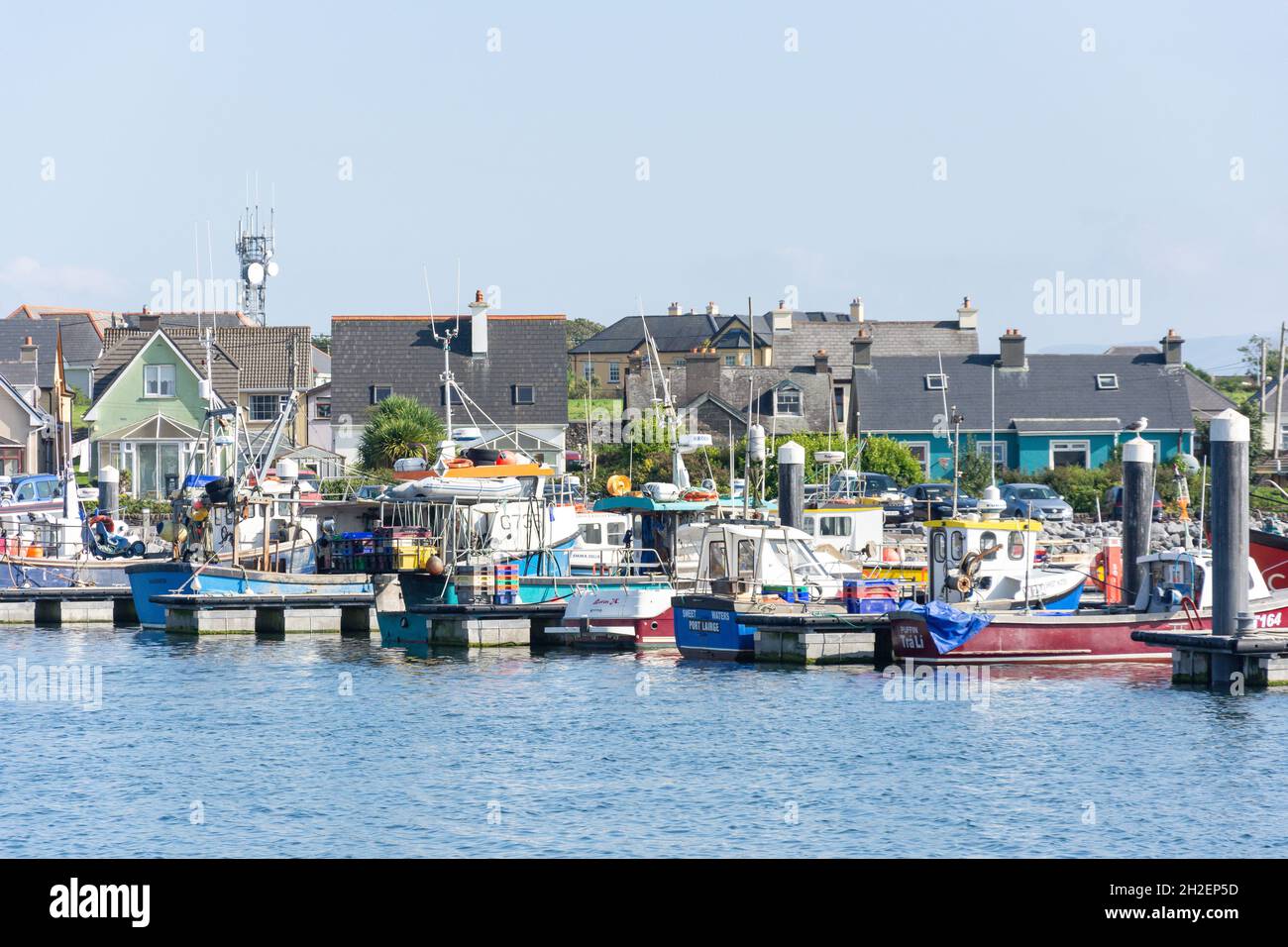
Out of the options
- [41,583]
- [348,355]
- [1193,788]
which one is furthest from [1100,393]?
[1193,788]

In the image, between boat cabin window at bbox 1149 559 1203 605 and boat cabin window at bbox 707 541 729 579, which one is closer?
boat cabin window at bbox 1149 559 1203 605

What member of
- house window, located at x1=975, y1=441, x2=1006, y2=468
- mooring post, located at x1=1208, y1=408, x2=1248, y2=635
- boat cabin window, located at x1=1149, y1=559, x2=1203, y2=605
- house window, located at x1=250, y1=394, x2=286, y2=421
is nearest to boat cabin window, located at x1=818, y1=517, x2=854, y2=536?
boat cabin window, located at x1=1149, y1=559, x2=1203, y2=605

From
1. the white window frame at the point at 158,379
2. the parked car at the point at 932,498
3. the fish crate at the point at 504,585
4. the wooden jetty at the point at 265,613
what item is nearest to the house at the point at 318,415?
the white window frame at the point at 158,379

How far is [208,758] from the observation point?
27.2m

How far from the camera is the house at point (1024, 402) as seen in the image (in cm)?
7238

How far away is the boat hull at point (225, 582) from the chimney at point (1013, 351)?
130 feet

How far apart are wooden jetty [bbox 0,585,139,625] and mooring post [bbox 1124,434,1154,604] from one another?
83.2 feet

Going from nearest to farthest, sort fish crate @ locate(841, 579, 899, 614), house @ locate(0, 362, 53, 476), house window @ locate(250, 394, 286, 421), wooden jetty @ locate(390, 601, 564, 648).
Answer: fish crate @ locate(841, 579, 899, 614), wooden jetty @ locate(390, 601, 564, 648), house @ locate(0, 362, 53, 476), house window @ locate(250, 394, 286, 421)

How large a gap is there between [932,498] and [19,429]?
3982 centimetres

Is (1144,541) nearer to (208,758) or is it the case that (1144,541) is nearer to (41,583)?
(208,758)

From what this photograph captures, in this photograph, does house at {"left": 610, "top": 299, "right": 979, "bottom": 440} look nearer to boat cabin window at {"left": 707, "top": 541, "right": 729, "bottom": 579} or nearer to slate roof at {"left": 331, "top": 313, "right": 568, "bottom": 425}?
slate roof at {"left": 331, "top": 313, "right": 568, "bottom": 425}

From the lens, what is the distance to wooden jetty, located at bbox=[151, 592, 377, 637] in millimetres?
42875

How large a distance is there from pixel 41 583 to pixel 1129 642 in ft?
96.8

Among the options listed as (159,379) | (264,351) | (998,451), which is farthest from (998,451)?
(159,379)
